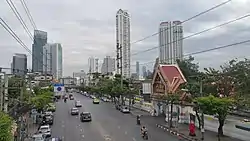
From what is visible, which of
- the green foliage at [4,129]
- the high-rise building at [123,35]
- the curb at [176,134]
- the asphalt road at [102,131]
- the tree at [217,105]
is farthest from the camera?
the high-rise building at [123,35]

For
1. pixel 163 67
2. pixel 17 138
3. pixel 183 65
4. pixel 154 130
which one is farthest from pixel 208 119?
pixel 183 65

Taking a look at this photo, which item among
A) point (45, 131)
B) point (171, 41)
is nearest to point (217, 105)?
point (171, 41)

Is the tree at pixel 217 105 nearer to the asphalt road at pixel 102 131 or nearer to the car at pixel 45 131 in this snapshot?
the asphalt road at pixel 102 131

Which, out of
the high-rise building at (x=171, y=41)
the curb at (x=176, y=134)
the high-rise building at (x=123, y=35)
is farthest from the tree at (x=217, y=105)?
the high-rise building at (x=123, y=35)

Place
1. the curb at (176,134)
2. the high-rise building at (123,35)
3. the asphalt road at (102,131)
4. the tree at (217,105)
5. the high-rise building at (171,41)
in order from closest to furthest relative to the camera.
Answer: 1. the high-rise building at (171,41)
2. the tree at (217,105)
3. the curb at (176,134)
4. the asphalt road at (102,131)
5. the high-rise building at (123,35)

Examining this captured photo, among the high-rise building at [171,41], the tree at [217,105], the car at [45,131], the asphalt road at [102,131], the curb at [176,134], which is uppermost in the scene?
the high-rise building at [171,41]

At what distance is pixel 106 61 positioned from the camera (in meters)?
191

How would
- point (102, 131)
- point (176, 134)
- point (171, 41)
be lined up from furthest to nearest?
point (102, 131)
point (176, 134)
point (171, 41)

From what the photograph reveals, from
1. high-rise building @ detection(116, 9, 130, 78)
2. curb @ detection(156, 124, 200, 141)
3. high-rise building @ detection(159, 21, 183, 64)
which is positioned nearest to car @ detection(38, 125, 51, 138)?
curb @ detection(156, 124, 200, 141)

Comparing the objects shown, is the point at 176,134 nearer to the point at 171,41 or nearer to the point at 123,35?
the point at 171,41

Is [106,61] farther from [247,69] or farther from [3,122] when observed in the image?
[3,122]

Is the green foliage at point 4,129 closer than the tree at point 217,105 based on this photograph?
Yes

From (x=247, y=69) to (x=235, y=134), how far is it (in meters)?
14.3

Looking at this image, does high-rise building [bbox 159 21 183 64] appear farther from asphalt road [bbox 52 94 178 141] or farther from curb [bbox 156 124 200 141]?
asphalt road [bbox 52 94 178 141]
